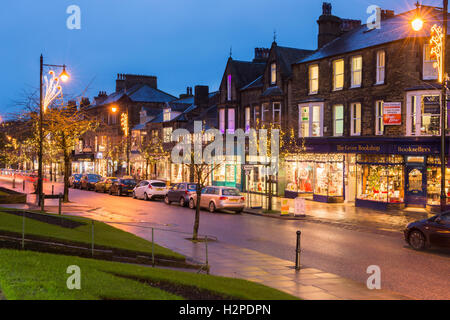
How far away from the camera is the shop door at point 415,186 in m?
29.6

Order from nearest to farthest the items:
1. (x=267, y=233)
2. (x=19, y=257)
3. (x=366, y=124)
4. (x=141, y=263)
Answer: (x=19, y=257)
(x=141, y=263)
(x=267, y=233)
(x=366, y=124)

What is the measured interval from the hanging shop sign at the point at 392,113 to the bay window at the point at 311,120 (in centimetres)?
634

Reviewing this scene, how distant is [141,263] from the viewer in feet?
43.8

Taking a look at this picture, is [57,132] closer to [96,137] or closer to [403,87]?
[403,87]

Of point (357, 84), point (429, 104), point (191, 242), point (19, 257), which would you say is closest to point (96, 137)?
point (357, 84)

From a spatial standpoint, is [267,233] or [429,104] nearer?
[267,233]

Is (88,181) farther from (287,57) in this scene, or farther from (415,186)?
(415,186)

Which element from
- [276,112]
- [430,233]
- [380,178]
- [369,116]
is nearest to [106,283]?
[430,233]

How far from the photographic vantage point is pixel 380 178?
31.6 metres

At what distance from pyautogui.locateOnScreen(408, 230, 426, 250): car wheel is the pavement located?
36 cm

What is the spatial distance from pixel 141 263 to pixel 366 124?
23.1m

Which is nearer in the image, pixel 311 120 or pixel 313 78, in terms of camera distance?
pixel 311 120

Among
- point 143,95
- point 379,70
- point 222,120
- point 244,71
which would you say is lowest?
point 222,120

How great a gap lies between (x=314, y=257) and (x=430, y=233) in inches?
167
